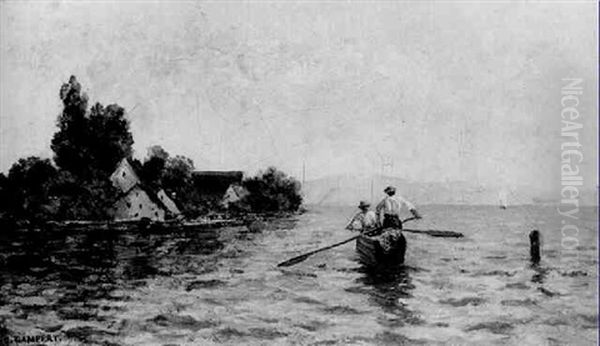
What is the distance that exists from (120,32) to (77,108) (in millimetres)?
680

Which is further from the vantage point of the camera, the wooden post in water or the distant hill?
the wooden post in water

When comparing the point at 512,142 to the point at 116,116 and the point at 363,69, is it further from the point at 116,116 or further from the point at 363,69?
the point at 116,116

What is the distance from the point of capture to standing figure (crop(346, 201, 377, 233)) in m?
Answer: 4.72

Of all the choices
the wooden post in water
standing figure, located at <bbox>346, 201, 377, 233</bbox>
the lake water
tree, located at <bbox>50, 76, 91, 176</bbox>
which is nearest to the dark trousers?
standing figure, located at <bbox>346, 201, 377, 233</bbox>

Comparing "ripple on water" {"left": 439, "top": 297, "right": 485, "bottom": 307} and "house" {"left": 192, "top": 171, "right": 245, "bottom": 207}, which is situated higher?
"house" {"left": 192, "top": 171, "right": 245, "bottom": 207}

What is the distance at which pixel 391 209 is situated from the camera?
448 cm

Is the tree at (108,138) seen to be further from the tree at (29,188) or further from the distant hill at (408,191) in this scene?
the distant hill at (408,191)

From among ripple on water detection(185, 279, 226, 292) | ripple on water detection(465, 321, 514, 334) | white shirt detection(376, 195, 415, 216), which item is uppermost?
white shirt detection(376, 195, 415, 216)

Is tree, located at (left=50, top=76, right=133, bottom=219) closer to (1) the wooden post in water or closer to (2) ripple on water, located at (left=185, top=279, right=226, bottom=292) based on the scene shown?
(2) ripple on water, located at (left=185, top=279, right=226, bottom=292)

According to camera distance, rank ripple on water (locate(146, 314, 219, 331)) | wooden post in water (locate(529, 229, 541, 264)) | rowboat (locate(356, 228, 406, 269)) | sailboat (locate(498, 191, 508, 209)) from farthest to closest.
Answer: rowboat (locate(356, 228, 406, 269)), wooden post in water (locate(529, 229, 541, 264)), sailboat (locate(498, 191, 508, 209)), ripple on water (locate(146, 314, 219, 331))

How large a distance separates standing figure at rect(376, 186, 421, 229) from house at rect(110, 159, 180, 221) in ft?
5.69

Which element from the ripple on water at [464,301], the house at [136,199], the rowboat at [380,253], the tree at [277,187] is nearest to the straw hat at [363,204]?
the tree at [277,187]

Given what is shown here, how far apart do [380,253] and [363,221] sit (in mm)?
280

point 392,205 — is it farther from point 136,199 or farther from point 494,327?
point 136,199
